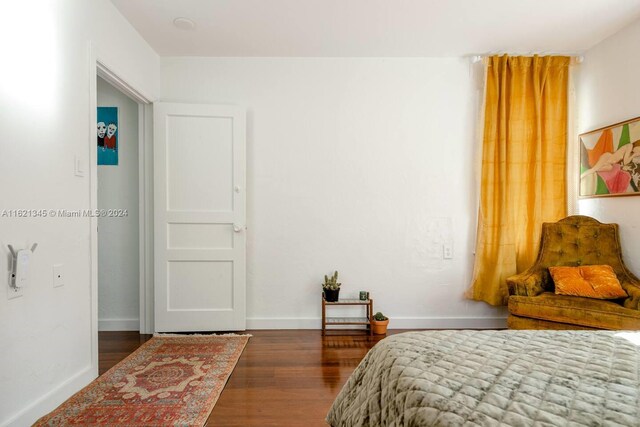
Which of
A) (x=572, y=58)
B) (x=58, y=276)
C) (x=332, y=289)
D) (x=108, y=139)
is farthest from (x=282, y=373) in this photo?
(x=572, y=58)

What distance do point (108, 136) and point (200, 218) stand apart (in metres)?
1.21

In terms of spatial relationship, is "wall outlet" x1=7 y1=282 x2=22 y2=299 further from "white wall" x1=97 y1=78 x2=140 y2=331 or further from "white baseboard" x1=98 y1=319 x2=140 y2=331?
"white baseboard" x1=98 y1=319 x2=140 y2=331

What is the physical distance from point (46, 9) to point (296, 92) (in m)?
1.91

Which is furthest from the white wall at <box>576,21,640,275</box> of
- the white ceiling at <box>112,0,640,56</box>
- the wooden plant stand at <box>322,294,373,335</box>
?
the wooden plant stand at <box>322,294,373,335</box>

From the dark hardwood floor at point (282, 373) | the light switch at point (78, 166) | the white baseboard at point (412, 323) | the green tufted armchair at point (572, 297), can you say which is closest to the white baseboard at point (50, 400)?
the dark hardwood floor at point (282, 373)

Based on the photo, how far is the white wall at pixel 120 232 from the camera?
125 inches

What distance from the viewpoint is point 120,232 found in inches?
126

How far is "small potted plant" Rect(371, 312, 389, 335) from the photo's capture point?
3.05m

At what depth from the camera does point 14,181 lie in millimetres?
1619

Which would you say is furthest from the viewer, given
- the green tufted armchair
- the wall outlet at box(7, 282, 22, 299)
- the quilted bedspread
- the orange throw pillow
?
the orange throw pillow

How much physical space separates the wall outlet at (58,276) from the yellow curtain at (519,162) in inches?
128

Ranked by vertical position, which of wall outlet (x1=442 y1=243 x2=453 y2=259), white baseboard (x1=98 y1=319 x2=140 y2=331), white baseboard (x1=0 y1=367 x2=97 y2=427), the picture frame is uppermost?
the picture frame

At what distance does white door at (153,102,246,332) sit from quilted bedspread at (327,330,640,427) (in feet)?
6.42

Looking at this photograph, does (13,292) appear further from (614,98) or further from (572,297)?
(614,98)
